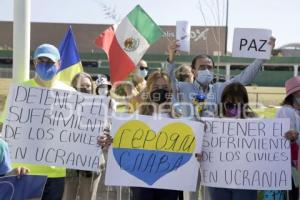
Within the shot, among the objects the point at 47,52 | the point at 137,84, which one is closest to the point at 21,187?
the point at 47,52

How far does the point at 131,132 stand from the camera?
14.9ft

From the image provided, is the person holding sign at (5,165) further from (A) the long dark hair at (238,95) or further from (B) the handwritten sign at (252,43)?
(B) the handwritten sign at (252,43)

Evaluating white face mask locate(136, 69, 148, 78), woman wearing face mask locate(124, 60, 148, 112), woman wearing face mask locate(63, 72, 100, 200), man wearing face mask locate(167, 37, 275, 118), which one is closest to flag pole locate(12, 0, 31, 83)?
woman wearing face mask locate(124, 60, 148, 112)

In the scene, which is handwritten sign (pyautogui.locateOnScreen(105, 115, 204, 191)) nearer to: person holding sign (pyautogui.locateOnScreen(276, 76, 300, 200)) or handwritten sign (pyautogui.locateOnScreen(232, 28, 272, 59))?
person holding sign (pyautogui.locateOnScreen(276, 76, 300, 200))

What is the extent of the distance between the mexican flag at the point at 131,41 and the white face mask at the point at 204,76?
2.56 metres

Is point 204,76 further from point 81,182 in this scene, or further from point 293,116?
point 81,182

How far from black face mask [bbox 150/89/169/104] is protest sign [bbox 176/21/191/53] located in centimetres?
226

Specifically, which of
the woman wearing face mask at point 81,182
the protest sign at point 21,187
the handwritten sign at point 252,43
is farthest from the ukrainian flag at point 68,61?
the protest sign at point 21,187

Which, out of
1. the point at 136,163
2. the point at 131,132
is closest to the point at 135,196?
the point at 136,163

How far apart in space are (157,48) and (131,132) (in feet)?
168

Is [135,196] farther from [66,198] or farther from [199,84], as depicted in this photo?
[199,84]

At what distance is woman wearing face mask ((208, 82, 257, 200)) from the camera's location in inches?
174

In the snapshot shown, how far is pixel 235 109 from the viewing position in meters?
4.50

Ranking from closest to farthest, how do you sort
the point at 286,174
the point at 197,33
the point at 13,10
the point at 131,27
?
1. the point at 286,174
2. the point at 13,10
3. the point at 131,27
4. the point at 197,33
